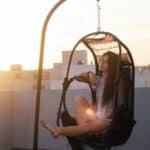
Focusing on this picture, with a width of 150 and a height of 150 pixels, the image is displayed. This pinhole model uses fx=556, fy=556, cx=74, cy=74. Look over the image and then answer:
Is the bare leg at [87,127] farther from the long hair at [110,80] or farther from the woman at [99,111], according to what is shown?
the long hair at [110,80]

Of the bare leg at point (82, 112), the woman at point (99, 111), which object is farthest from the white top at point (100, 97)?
the bare leg at point (82, 112)

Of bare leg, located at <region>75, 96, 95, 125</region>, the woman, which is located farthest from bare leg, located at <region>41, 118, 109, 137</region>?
bare leg, located at <region>75, 96, 95, 125</region>

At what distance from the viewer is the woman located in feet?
14.8

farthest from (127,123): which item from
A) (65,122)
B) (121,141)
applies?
(65,122)

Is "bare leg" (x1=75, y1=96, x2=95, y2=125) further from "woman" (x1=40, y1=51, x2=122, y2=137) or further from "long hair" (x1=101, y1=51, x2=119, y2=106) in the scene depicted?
"long hair" (x1=101, y1=51, x2=119, y2=106)

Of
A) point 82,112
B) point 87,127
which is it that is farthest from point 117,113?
point 82,112

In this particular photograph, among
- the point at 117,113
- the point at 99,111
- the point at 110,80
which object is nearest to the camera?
the point at 117,113

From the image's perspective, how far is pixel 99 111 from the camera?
15.7ft

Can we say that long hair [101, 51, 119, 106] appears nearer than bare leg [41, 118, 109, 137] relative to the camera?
No

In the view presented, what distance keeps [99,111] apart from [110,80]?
0.31 metres

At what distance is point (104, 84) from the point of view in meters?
4.71

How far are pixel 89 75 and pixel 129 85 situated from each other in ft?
2.02

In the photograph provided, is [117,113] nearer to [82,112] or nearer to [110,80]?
[110,80]

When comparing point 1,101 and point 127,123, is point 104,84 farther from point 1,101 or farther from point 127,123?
point 1,101
